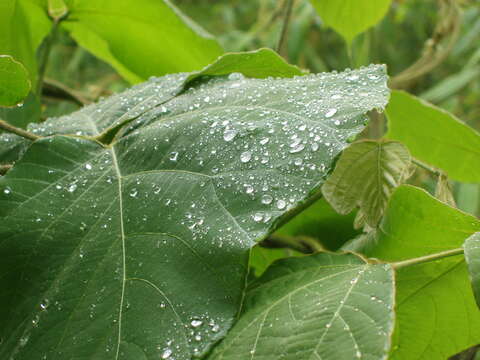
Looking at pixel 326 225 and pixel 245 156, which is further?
pixel 326 225

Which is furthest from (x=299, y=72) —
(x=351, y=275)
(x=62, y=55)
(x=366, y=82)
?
(x=62, y=55)

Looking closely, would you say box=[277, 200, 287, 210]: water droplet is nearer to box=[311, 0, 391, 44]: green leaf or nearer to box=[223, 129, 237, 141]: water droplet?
box=[223, 129, 237, 141]: water droplet

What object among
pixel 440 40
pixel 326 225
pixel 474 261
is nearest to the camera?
pixel 474 261

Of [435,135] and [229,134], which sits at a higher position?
[229,134]

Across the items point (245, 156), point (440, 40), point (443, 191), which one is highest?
point (245, 156)

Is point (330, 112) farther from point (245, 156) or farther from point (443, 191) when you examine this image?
point (443, 191)

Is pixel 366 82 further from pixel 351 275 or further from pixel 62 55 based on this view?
pixel 62 55

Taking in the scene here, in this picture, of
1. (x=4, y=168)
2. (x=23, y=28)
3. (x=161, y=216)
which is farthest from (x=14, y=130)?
(x=23, y=28)

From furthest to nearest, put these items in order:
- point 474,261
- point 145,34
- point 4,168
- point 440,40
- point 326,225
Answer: point 440,40
point 145,34
point 326,225
point 4,168
point 474,261
